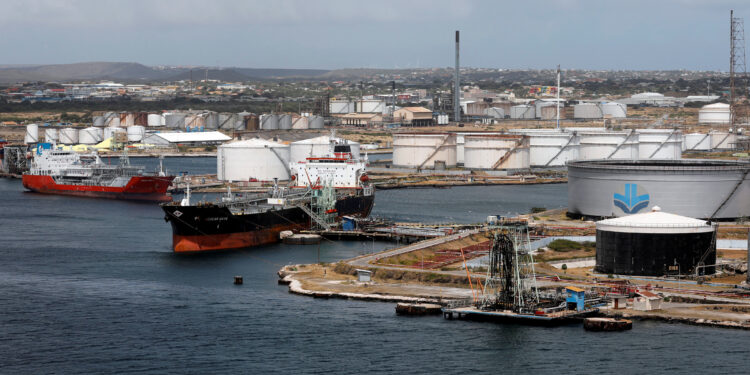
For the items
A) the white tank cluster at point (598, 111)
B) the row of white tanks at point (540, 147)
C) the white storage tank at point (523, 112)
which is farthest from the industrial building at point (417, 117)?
the row of white tanks at point (540, 147)

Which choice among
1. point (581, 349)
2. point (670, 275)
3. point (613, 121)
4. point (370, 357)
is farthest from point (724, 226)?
point (613, 121)

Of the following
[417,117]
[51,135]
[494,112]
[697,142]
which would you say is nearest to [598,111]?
[494,112]

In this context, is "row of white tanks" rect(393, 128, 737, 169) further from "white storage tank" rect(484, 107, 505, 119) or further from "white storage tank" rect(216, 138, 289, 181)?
"white storage tank" rect(484, 107, 505, 119)

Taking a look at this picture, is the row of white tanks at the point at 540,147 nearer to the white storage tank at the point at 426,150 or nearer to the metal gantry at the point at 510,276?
the white storage tank at the point at 426,150

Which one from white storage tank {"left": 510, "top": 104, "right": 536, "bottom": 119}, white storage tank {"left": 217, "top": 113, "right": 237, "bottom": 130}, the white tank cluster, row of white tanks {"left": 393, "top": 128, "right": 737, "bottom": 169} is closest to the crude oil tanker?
row of white tanks {"left": 393, "top": 128, "right": 737, "bottom": 169}

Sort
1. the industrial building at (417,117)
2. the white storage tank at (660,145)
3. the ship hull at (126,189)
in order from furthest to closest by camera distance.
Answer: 1. the industrial building at (417,117)
2. the white storage tank at (660,145)
3. the ship hull at (126,189)

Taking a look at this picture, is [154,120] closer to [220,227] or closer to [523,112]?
[523,112]
